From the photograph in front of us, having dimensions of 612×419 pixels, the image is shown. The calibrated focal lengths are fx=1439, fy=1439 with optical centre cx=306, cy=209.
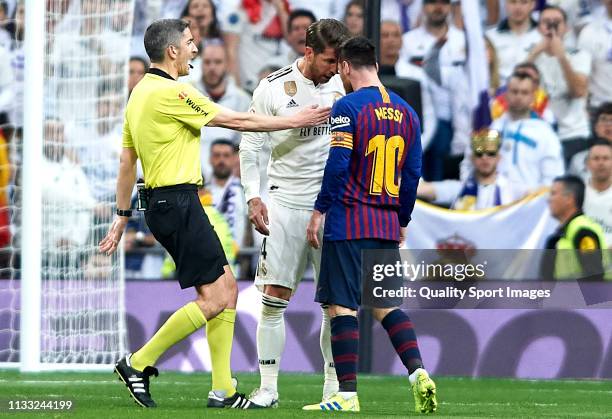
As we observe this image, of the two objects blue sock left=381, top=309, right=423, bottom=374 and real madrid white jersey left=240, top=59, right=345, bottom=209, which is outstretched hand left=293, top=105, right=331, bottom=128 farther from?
blue sock left=381, top=309, right=423, bottom=374

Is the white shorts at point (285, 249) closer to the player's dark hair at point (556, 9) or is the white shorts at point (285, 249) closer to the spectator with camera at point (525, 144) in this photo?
the spectator with camera at point (525, 144)

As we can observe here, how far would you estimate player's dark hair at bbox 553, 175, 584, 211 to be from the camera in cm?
1167

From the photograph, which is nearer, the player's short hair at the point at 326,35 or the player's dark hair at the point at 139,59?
the player's short hair at the point at 326,35

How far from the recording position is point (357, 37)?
7375 mm

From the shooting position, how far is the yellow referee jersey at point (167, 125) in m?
7.46

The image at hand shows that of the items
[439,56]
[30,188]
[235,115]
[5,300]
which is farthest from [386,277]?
[5,300]

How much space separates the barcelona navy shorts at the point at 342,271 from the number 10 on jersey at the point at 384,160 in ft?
0.94

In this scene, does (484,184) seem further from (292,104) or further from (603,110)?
(292,104)

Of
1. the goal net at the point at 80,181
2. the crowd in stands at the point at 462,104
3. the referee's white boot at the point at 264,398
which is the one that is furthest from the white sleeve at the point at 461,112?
the referee's white boot at the point at 264,398

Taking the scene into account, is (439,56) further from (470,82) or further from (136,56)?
(136,56)

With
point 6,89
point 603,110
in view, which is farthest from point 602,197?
point 6,89

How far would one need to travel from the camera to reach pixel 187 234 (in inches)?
294

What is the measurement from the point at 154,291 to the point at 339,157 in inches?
214

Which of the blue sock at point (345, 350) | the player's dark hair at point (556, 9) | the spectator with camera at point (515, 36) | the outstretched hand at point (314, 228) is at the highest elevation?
the player's dark hair at point (556, 9)
